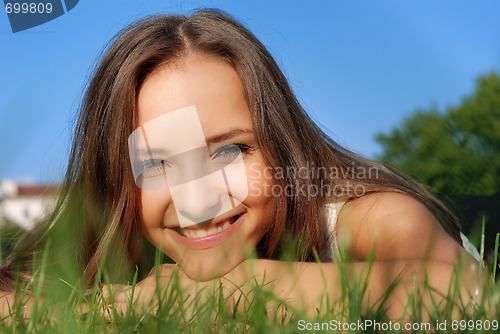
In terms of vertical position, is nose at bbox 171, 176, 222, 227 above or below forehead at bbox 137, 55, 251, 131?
below

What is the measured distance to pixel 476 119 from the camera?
12.0m

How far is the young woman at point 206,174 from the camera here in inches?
70.6

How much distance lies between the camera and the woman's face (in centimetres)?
178

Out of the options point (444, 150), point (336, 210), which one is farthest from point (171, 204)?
point (444, 150)

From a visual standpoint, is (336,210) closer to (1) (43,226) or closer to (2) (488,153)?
(1) (43,226)

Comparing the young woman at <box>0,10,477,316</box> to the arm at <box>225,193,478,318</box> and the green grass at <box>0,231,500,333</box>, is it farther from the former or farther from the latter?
the green grass at <box>0,231,500,333</box>

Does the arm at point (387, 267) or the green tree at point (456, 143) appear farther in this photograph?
the green tree at point (456, 143)

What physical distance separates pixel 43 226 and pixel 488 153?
9807 millimetres

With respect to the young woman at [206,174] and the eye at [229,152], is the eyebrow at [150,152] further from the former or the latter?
the eye at [229,152]

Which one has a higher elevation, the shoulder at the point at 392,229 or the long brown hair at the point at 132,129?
the long brown hair at the point at 132,129

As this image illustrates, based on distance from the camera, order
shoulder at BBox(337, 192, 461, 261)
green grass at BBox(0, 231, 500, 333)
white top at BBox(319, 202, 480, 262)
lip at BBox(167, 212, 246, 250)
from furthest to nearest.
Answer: white top at BBox(319, 202, 480, 262) → lip at BBox(167, 212, 246, 250) → shoulder at BBox(337, 192, 461, 261) → green grass at BBox(0, 231, 500, 333)

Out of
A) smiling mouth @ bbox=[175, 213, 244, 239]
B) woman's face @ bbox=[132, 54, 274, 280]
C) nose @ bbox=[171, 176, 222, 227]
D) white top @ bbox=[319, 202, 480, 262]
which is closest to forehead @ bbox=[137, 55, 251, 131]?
woman's face @ bbox=[132, 54, 274, 280]

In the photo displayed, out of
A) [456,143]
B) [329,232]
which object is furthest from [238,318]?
[456,143]

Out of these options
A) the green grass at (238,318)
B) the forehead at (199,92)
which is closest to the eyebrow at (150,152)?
the forehead at (199,92)
